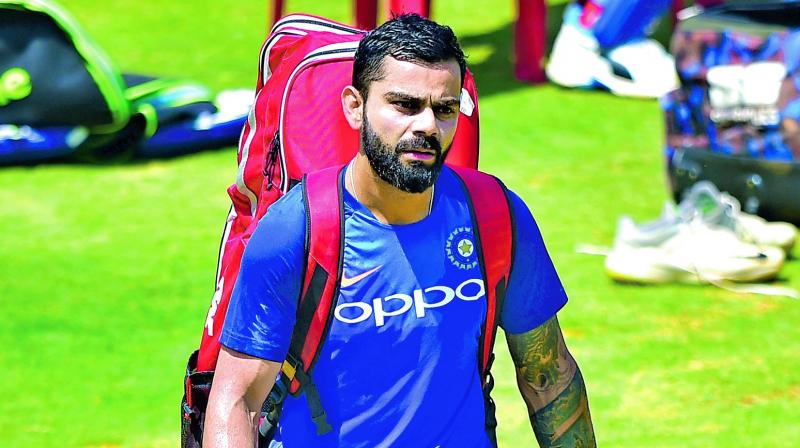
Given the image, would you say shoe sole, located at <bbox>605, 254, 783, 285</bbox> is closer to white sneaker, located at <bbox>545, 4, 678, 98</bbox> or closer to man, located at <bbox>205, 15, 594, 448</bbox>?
white sneaker, located at <bbox>545, 4, 678, 98</bbox>

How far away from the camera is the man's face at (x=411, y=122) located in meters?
2.59

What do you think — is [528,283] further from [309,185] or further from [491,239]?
[309,185]

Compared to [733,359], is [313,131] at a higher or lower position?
higher

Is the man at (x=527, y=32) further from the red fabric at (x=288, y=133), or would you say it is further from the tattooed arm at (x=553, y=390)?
the tattooed arm at (x=553, y=390)

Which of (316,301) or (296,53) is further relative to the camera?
(296,53)

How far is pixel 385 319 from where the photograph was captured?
104 inches

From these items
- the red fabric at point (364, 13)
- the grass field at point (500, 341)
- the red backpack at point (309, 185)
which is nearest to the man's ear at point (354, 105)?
the red backpack at point (309, 185)

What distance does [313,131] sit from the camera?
3.15 meters

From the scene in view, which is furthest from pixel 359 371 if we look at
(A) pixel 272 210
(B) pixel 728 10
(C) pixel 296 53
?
(B) pixel 728 10

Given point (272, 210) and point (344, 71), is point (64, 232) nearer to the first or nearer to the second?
point (344, 71)

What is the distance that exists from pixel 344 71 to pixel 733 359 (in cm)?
303

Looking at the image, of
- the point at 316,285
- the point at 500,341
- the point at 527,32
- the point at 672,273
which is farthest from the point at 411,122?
the point at 527,32

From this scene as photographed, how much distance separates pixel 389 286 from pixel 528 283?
32cm

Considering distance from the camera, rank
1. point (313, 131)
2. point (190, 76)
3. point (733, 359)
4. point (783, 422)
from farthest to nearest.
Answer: point (190, 76) → point (733, 359) → point (783, 422) → point (313, 131)
